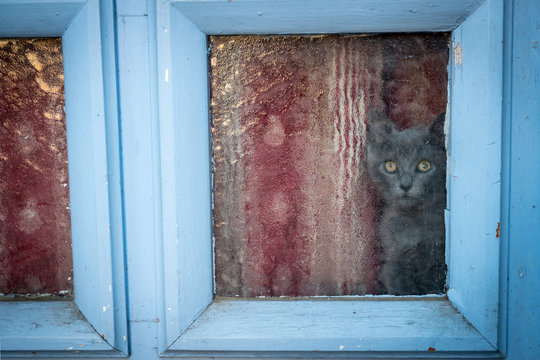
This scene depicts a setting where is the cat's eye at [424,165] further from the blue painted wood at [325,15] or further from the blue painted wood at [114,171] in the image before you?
the blue painted wood at [114,171]

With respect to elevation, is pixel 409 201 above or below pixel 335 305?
above

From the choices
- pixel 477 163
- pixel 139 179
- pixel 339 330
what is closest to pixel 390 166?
pixel 477 163

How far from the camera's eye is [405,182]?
0.74 meters

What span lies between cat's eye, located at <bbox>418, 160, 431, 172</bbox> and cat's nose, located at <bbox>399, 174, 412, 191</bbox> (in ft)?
0.10

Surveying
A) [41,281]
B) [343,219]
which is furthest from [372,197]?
[41,281]

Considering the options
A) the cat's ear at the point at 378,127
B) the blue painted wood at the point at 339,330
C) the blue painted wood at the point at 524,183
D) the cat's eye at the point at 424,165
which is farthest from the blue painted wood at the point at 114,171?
the blue painted wood at the point at 524,183

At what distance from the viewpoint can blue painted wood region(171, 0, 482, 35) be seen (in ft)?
2.08

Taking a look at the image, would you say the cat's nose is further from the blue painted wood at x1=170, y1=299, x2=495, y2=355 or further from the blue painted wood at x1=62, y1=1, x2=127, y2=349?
the blue painted wood at x1=62, y1=1, x2=127, y2=349

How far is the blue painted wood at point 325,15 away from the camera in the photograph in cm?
64

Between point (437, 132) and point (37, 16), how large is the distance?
0.87 meters

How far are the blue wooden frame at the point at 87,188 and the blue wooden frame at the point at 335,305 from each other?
0.10 metres

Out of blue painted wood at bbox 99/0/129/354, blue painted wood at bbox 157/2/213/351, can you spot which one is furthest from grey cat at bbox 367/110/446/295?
blue painted wood at bbox 99/0/129/354

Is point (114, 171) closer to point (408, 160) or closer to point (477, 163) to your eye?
point (408, 160)

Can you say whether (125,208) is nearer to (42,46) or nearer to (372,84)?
(42,46)
